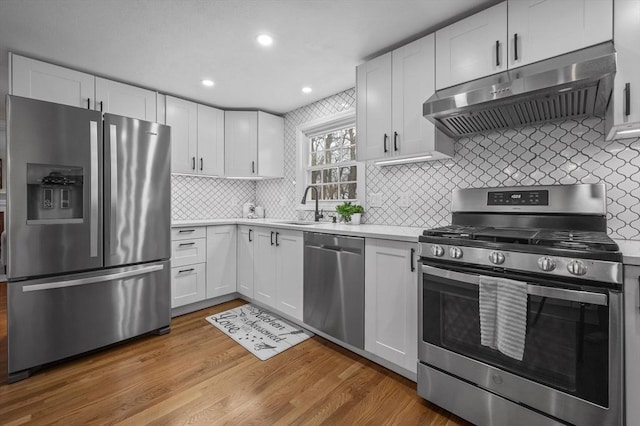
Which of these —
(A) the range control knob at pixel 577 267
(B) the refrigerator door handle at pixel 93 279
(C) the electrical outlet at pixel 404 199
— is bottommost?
(B) the refrigerator door handle at pixel 93 279


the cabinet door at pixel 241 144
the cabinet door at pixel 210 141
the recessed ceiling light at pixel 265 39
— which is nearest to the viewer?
the recessed ceiling light at pixel 265 39

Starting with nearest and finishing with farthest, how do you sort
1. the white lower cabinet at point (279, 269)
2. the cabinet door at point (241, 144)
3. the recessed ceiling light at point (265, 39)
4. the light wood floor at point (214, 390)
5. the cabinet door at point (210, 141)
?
the light wood floor at point (214, 390) < the recessed ceiling light at point (265, 39) < the white lower cabinet at point (279, 269) < the cabinet door at point (210, 141) < the cabinet door at point (241, 144)

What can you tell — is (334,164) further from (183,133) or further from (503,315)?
(503,315)

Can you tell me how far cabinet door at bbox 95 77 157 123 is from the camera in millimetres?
2841

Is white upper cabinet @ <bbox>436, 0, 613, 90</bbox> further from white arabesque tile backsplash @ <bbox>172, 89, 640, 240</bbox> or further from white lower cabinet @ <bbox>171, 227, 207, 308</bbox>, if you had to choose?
white lower cabinet @ <bbox>171, 227, 207, 308</bbox>

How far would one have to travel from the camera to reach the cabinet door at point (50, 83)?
2432mm

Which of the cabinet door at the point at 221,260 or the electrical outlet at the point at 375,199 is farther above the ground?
the electrical outlet at the point at 375,199

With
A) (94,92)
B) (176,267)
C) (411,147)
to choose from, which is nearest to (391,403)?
(411,147)

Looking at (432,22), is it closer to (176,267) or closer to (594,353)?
(594,353)

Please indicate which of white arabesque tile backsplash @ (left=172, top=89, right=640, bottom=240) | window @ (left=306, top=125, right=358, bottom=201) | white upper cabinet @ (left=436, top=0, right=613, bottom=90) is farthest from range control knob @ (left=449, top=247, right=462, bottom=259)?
window @ (left=306, top=125, right=358, bottom=201)

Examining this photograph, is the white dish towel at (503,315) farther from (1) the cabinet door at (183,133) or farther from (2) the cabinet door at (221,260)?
(1) the cabinet door at (183,133)

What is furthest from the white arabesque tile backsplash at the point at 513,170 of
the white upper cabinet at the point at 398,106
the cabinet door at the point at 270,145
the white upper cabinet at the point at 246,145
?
the white upper cabinet at the point at 246,145

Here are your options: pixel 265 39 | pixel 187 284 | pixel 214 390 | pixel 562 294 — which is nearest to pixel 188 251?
pixel 187 284

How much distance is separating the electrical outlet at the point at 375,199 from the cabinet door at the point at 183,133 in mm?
2137
